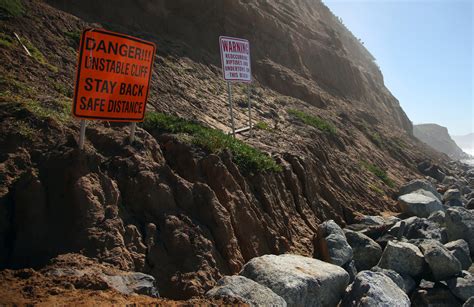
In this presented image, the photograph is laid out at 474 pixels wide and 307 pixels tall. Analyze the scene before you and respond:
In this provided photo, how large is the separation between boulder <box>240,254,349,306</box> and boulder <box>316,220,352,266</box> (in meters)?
1.60

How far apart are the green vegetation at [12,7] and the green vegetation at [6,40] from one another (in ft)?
5.84

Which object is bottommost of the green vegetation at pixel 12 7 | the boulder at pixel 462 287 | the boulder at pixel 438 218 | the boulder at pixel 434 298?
the boulder at pixel 434 298

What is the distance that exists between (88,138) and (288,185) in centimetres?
537

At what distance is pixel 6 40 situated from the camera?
1148 cm

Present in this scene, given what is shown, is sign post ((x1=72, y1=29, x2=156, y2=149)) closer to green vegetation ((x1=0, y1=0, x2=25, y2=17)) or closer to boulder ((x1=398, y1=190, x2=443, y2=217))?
green vegetation ((x1=0, y1=0, x2=25, y2=17))

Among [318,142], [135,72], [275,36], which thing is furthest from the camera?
[275,36]

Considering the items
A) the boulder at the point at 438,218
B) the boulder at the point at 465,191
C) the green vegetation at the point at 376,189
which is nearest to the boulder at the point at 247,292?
the boulder at the point at 438,218

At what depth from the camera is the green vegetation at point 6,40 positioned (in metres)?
10.7

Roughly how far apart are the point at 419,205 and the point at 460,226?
2605mm

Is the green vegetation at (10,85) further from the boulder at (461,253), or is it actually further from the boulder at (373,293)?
the boulder at (461,253)

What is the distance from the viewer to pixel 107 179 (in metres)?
6.76

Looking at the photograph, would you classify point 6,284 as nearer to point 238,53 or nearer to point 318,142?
point 238,53

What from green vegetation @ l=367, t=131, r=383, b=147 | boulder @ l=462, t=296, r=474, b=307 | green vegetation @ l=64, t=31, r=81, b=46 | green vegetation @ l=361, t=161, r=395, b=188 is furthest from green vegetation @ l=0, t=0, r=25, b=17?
green vegetation @ l=367, t=131, r=383, b=147

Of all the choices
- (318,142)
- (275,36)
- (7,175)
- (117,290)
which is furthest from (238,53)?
(275,36)
